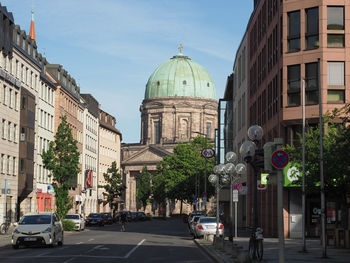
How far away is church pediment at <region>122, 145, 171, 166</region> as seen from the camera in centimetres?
17012

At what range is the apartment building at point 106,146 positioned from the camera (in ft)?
396

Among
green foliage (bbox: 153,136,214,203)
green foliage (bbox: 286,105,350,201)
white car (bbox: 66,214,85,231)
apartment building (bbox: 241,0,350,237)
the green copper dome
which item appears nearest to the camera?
green foliage (bbox: 286,105,350,201)

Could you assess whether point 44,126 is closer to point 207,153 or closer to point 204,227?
point 207,153

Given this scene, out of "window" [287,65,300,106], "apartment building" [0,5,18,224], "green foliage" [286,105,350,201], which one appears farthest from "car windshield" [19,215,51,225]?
Answer: "apartment building" [0,5,18,224]

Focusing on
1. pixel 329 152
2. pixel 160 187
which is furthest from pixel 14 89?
pixel 160 187

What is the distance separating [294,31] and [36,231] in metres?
18.3

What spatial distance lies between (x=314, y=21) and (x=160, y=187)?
3389 inches

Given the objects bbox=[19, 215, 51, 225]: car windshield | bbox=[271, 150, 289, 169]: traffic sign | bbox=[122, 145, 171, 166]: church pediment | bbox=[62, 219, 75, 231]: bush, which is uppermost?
bbox=[122, 145, 171, 166]: church pediment

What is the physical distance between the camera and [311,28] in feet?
134

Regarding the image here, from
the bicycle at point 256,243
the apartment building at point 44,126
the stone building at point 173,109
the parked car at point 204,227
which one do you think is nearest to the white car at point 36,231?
the bicycle at point 256,243

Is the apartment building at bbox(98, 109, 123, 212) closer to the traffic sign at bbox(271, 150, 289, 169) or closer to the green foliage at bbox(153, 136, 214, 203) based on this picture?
the green foliage at bbox(153, 136, 214, 203)

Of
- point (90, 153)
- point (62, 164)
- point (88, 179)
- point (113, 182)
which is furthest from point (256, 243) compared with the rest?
point (113, 182)

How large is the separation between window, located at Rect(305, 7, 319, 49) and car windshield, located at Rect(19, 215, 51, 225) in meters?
16.8

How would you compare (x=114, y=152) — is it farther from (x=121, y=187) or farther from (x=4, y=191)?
(x=4, y=191)
